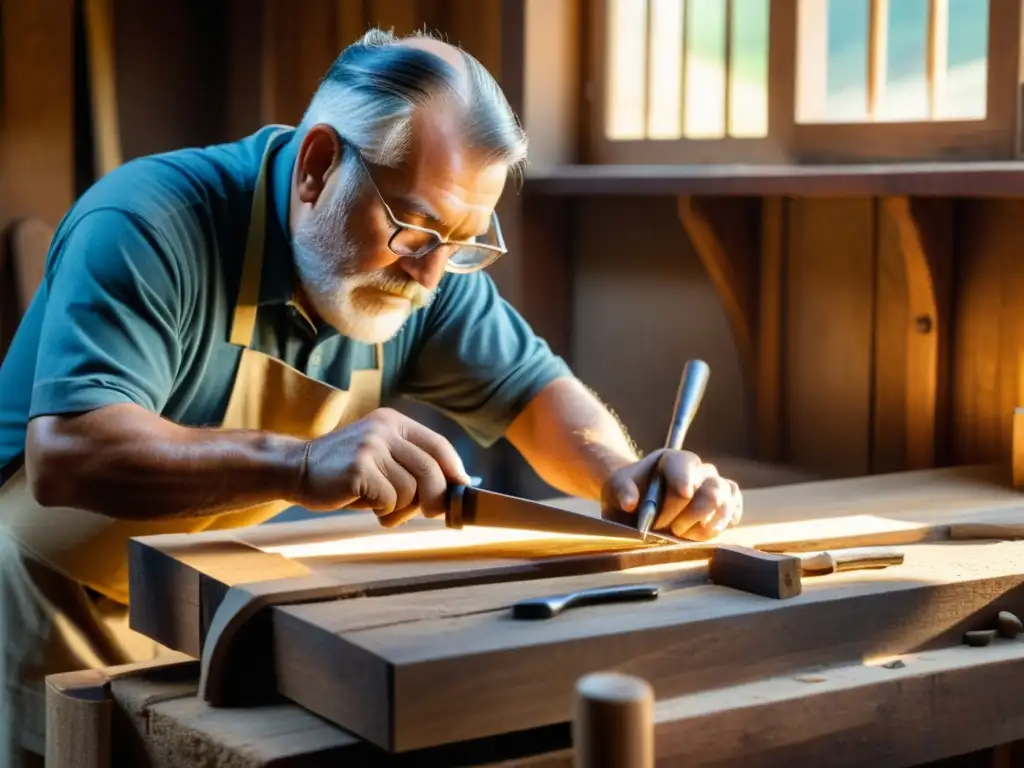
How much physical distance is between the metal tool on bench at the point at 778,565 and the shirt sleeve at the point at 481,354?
0.93m

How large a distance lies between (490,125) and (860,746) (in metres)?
1.20

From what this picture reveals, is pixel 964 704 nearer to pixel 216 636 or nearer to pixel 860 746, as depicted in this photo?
pixel 860 746

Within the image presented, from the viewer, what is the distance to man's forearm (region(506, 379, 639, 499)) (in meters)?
2.62

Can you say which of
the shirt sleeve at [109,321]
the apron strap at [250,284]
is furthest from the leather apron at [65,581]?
the shirt sleeve at [109,321]

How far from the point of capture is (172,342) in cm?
231

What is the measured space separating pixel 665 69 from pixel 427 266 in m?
1.44

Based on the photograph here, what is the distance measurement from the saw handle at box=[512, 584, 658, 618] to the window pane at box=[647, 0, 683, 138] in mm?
2023

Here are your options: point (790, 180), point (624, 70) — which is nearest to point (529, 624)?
point (790, 180)

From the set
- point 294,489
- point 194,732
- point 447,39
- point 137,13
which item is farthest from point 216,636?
point 137,13

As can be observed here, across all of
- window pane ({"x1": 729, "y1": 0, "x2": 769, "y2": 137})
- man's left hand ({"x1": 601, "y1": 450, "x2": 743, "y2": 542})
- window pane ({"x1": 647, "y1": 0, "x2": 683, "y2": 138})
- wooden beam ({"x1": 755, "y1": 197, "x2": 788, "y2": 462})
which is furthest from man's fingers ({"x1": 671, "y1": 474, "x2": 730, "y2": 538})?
window pane ({"x1": 647, "y1": 0, "x2": 683, "y2": 138})

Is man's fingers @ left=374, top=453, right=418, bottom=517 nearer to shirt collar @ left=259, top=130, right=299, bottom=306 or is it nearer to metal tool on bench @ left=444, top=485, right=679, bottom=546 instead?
metal tool on bench @ left=444, top=485, right=679, bottom=546

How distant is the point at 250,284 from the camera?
8.12ft

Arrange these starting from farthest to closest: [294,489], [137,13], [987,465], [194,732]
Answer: [137,13], [987,465], [294,489], [194,732]

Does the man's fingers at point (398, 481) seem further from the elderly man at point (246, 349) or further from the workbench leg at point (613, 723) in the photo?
the workbench leg at point (613, 723)
